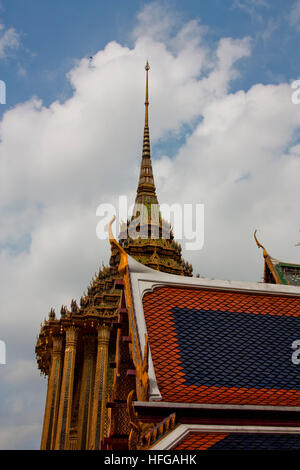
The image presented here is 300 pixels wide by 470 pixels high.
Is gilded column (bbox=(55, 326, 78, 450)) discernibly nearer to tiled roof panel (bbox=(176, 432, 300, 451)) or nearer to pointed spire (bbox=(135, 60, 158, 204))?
pointed spire (bbox=(135, 60, 158, 204))

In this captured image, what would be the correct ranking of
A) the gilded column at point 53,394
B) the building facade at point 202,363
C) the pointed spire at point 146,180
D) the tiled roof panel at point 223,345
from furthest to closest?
the pointed spire at point 146,180 → the gilded column at point 53,394 → the tiled roof panel at point 223,345 → the building facade at point 202,363

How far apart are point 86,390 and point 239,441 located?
948 inches

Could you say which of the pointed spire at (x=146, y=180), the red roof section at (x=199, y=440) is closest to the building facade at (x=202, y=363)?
the red roof section at (x=199, y=440)

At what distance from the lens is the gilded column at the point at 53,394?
96.9 ft

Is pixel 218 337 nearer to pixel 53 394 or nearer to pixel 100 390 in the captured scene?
pixel 100 390

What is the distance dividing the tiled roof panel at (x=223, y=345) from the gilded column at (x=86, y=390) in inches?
811

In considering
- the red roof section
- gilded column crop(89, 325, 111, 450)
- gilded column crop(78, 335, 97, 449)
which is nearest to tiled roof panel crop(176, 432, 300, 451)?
the red roof section

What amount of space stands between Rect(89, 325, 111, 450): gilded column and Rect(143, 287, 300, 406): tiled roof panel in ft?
60.8

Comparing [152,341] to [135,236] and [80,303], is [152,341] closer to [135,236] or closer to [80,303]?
[80,303]

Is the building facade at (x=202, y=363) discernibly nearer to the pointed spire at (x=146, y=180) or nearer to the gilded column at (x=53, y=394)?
the gilded column at (x=53, y=394)

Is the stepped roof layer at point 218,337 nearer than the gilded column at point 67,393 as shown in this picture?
Yes

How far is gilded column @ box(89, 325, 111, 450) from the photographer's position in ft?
89.6
